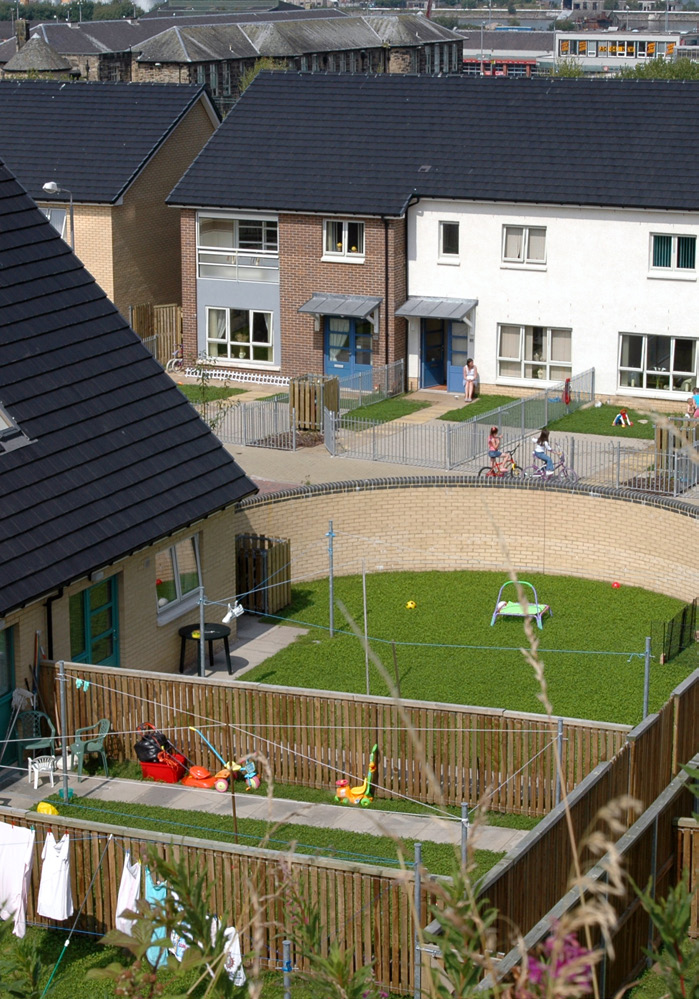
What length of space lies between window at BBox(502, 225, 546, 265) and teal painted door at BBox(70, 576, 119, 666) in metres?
21.7

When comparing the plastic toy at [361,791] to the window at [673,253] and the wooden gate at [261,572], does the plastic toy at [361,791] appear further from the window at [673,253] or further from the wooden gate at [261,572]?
the window at [673,253]

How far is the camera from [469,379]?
130ft

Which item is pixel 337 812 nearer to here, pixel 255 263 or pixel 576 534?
pixel 576 534

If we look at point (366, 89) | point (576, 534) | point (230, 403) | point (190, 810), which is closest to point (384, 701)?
point (190, 810)

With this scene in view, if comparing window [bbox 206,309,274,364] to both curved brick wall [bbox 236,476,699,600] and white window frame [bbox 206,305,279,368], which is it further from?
curved brick wall [bbox 236,476,699,600]

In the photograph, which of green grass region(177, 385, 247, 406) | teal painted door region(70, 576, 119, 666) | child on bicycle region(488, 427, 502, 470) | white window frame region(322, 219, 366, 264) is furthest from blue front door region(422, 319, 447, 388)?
teal painted door region(70, 576, 119, 666)

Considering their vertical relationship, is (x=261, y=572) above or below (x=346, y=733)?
above

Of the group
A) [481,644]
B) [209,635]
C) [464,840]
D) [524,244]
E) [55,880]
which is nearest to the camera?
[464,840]

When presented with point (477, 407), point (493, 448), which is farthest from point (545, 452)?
point (477, 407)

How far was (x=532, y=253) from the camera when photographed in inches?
1565

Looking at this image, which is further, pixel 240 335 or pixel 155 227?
pixel 155 227

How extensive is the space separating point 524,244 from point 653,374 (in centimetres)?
474

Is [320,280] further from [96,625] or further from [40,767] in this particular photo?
[40,767]

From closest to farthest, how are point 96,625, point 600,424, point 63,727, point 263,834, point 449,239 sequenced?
point 263,834
point 63,727
point 96,625
point 600,424
point 449,239
